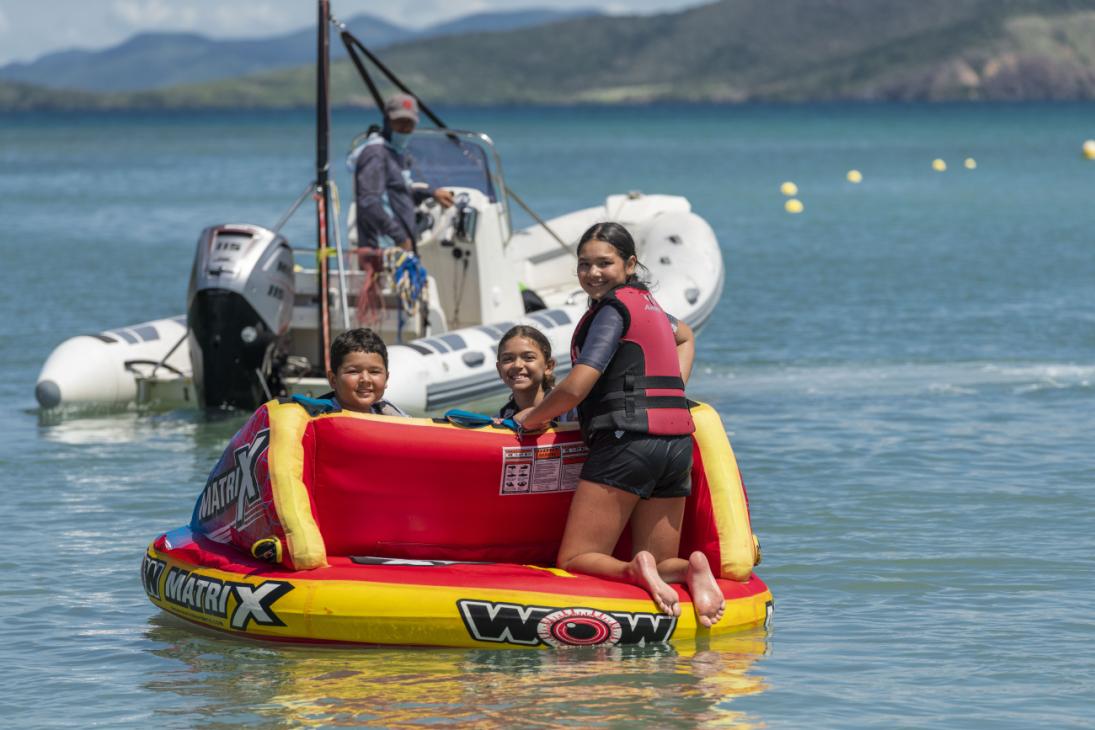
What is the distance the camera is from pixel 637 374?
20.2 ft

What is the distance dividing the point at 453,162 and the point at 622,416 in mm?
7560

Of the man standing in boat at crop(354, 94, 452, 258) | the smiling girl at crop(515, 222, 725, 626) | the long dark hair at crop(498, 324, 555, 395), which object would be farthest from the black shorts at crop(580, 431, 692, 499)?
the man standing in boat at crop(354, 94, 452, 258)

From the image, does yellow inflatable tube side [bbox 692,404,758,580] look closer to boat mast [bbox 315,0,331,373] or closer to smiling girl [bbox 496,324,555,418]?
smiling girl [bbox 496,324,555,418]

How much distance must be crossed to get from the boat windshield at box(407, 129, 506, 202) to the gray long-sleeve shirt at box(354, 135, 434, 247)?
4.16ft

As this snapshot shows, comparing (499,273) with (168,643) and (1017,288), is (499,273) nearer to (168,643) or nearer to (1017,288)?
(168,643)

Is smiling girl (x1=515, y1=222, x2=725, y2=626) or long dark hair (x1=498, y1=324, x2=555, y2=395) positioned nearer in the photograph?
smiling girl (x1=515, y1=222, x2=725, y2=626)

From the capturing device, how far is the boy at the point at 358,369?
21.2ft

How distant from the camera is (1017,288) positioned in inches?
762

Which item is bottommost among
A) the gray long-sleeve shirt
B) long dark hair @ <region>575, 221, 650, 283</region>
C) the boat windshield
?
long dark hair @ <region>575, 221, 650, 283</region>

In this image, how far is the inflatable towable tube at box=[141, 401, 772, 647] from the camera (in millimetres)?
6262

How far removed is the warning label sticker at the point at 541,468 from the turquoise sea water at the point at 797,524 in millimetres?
609

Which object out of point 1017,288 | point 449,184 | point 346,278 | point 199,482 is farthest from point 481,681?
point 1017,288

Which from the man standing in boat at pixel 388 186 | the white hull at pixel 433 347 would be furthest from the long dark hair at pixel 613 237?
the man standing in boat at pixel 388 186

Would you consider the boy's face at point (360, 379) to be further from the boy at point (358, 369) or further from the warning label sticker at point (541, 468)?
the warning label sticker at point (541, 468)
